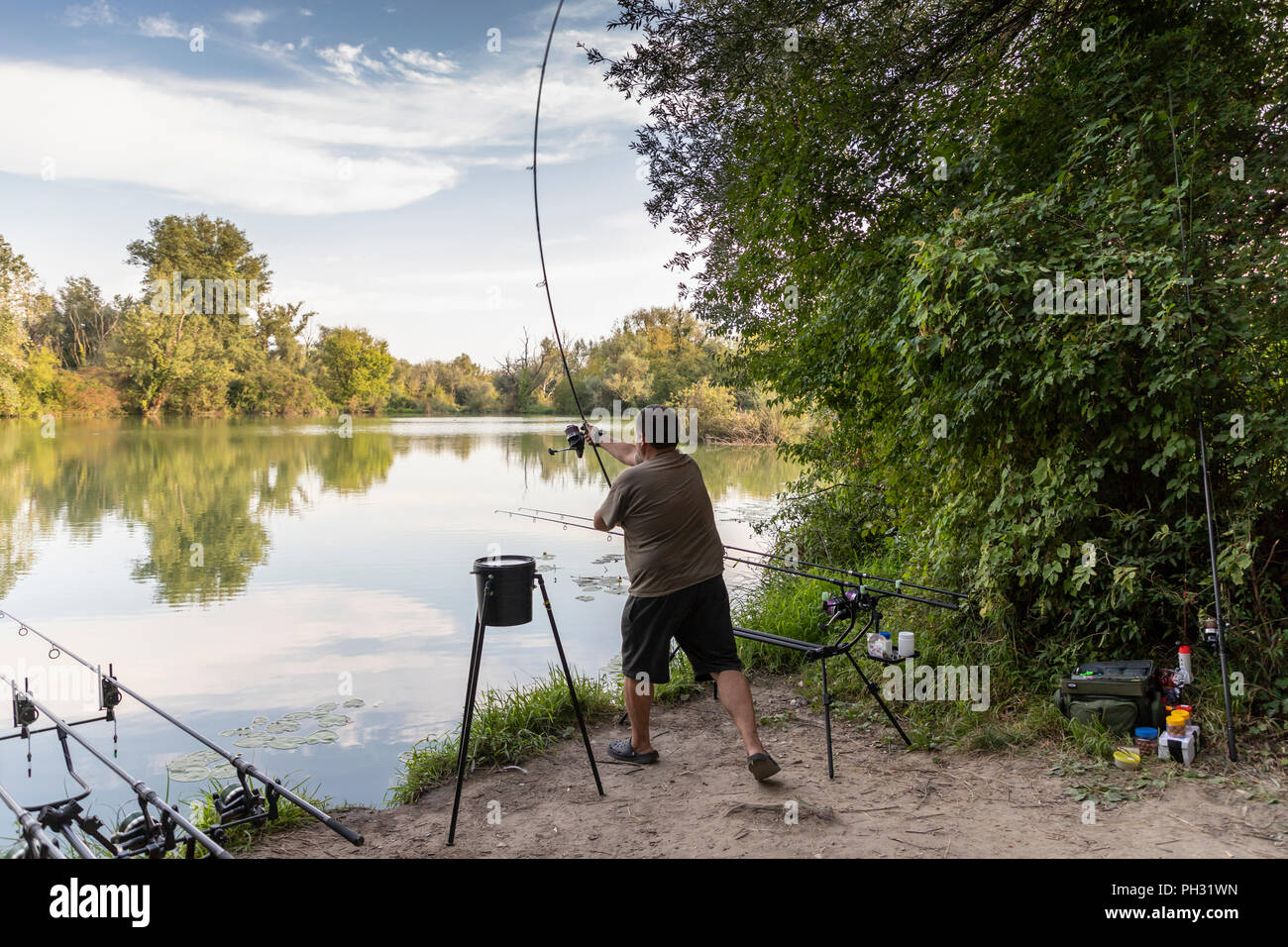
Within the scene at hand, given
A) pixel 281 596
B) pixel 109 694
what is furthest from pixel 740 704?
pixel 281 596

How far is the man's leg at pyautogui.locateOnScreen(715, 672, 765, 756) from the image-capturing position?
12.7ft

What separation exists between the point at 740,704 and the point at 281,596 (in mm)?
8476

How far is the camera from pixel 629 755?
4.41 metres

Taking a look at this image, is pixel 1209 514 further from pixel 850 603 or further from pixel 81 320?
pixel 81 320

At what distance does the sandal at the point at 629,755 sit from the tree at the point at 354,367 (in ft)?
170

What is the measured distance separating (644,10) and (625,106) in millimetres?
1918

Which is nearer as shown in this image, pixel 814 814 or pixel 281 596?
pixel 814 814

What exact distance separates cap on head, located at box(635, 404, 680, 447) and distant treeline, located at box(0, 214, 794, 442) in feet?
71.9

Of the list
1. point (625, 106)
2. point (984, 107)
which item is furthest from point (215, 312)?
point (984, 107)

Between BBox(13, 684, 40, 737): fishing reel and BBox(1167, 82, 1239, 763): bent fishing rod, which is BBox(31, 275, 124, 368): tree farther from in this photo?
BBox(1167, 82, 1239, 763): bent fishing rod

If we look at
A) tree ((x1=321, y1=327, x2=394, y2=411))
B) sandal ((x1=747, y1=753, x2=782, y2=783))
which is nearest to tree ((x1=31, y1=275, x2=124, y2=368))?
tree ((x1=321, y1=327, x2=394, y2=411))

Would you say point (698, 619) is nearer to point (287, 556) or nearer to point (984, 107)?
→ point (984, 107)

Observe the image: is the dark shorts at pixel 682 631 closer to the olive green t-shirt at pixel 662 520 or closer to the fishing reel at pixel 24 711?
the olive green t-shirt at pixel 662 520

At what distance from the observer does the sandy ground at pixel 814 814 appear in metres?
3.22
